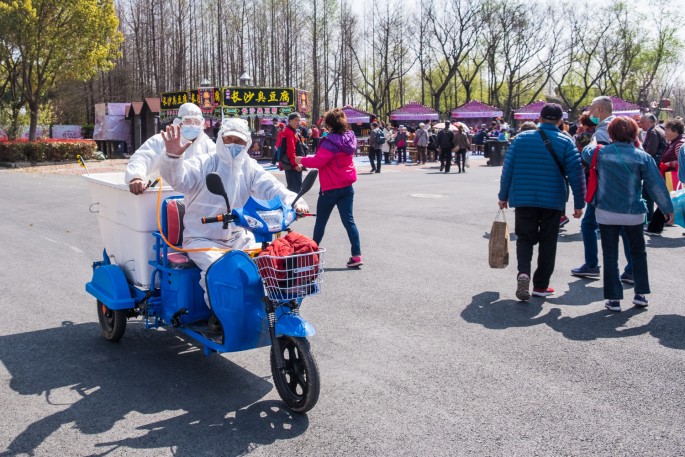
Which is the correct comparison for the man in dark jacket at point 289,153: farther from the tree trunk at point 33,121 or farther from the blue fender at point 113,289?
the tree trunk at point 33,121

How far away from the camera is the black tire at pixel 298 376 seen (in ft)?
12.8

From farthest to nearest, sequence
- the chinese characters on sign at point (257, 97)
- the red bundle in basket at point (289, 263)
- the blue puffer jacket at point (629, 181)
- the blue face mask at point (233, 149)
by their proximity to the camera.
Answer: the chinese characters on sign at point (257, 97) → the blue puffer jacket at point (629, 181) → the blue face mask at point (233, 149) → the red bundle in basket at point (289, 263)

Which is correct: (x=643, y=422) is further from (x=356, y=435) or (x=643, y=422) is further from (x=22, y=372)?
(x=22, y=372)

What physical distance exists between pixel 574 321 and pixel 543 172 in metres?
1.39

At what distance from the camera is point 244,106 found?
28516mm

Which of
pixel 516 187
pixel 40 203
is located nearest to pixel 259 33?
pixel 40 203

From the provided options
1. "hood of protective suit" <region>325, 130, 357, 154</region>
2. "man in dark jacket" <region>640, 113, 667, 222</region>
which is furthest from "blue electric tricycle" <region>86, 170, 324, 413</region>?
"man in dark jacket" <region>640, 113, 667, 222</region>

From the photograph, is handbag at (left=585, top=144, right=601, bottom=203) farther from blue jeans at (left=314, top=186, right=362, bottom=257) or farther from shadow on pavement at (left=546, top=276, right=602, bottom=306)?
blue jeans at (left=314, top=186, right=362, bottom=257)

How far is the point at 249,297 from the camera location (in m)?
4.20

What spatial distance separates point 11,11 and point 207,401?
96.5 ft

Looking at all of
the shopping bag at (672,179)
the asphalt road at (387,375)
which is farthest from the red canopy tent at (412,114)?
the asphalt road at (387,375)

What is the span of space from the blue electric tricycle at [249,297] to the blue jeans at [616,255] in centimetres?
310

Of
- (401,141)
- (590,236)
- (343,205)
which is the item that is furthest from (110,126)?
(590,236)

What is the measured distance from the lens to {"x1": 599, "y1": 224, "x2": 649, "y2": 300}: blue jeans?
6.17 metres
